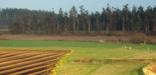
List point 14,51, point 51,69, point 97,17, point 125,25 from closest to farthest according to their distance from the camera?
point 51,69 < point 14,51 < point 125,25 < point 97,17

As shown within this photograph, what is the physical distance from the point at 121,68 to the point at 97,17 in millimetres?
90285

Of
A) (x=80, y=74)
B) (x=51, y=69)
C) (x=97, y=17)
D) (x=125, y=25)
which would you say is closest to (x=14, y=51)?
(x=51, y=69)

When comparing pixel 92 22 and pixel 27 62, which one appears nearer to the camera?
pixel 27 62

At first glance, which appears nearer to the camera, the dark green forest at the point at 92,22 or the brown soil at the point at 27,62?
the brown soil at the point at 27,62

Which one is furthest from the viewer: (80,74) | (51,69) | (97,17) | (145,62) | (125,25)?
(97,17)

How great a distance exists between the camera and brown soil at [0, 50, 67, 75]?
8328 mm

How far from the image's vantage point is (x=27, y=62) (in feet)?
28.4

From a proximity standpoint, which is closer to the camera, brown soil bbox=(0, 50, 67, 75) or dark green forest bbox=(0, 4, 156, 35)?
brown soil bbox=(0, 50, 67, 75)

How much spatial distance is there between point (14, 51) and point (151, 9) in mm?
89669

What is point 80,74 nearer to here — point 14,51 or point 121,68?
point 121,68

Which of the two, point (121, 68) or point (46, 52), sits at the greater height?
point (46, 52)

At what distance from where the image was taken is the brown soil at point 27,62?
8.33m

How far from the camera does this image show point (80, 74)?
12734mm

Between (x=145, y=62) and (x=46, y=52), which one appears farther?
(x=145, y=62)
